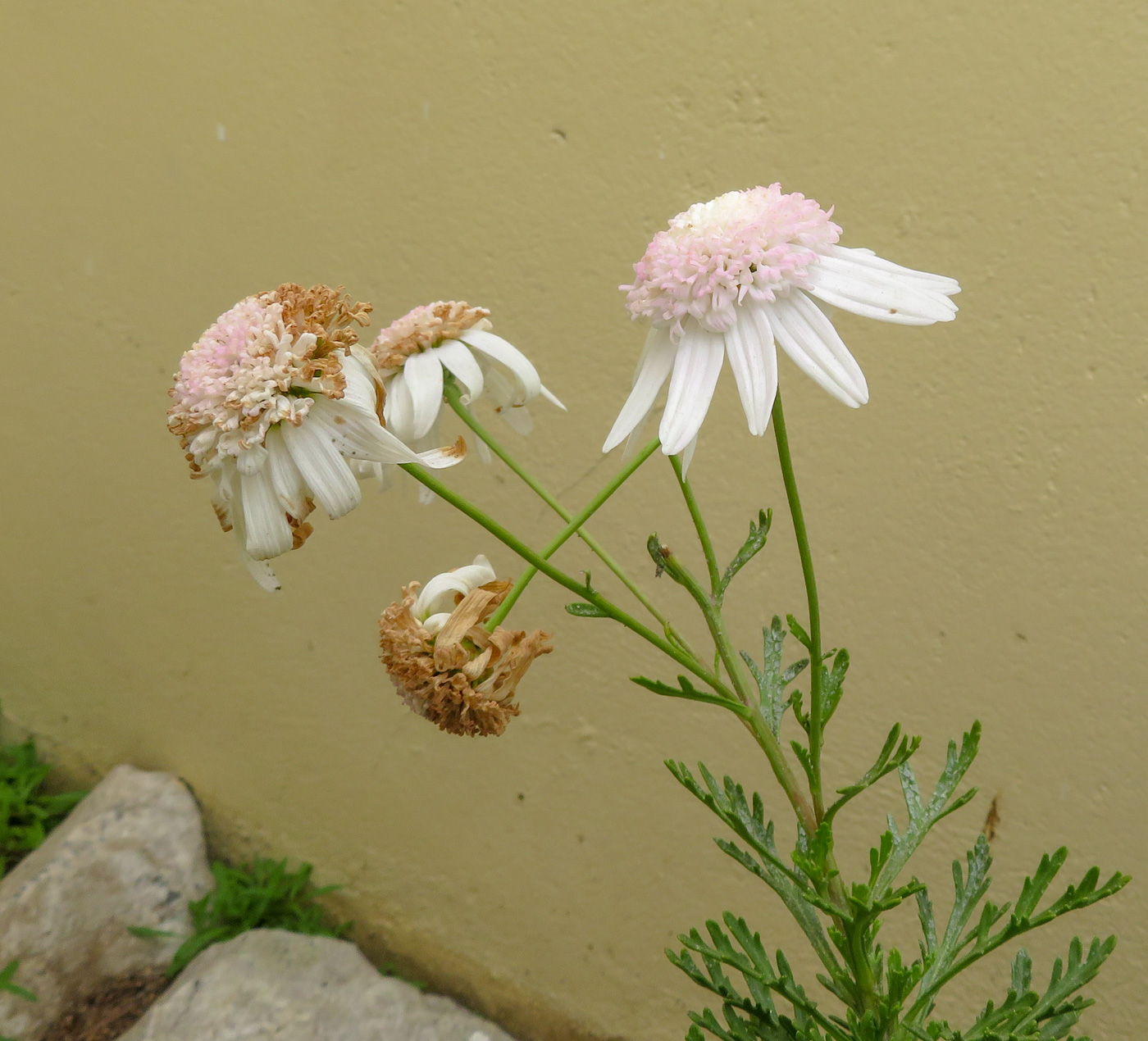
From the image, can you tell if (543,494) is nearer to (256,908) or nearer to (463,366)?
(463,366)

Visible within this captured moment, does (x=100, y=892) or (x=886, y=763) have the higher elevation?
(x=886, y=763)

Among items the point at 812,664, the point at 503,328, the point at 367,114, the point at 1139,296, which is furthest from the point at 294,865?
the point at 1139,296

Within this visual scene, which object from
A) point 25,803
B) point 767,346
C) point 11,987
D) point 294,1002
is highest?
point 767,346

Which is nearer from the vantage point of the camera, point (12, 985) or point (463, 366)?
point (463, 366)

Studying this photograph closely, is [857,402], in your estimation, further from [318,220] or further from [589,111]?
[318,220]

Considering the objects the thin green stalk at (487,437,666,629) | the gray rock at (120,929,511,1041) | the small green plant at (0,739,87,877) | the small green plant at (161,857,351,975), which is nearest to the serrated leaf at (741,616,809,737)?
the thin green stalk at (487,437,666,629)

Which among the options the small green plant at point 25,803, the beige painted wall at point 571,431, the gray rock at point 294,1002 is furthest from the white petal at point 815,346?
the small green plant at point 25,803

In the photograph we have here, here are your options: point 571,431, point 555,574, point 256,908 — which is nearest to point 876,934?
point 555,574

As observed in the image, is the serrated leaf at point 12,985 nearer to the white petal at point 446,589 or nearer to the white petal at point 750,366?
the white petal at point 446,589
